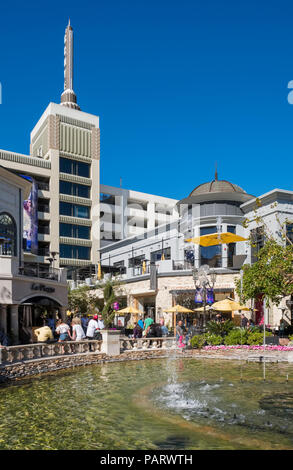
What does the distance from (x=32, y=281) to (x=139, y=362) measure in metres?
9.05

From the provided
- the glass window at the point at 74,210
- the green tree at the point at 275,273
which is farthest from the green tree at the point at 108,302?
the glass window at the point at 74,210

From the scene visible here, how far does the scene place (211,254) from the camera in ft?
117

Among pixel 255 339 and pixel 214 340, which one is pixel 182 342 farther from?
pixel 255 339

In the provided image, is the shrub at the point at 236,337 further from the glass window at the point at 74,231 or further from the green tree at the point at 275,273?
the glass window at the point at 74,231

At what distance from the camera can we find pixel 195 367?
59.8 ft

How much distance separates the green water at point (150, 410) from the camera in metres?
8.33

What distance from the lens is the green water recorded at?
328 inches

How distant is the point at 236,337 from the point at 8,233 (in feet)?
51.3

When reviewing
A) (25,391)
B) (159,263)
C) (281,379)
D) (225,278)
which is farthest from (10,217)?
(281,379)

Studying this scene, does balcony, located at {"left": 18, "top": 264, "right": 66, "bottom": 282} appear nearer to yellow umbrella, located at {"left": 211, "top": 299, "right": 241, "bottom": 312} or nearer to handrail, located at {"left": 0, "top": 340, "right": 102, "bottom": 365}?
handrail, located at {"left": 0, "top": 340, "right": 102, "bottom": 365}

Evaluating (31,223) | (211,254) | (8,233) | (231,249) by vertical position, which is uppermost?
(31,223)

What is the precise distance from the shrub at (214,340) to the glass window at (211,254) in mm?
12207

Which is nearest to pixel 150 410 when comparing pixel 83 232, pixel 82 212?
pixel 83 232
